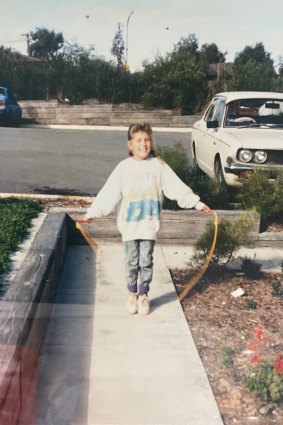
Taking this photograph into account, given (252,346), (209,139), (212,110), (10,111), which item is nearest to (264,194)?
(209,139)

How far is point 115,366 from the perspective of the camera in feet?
12.3

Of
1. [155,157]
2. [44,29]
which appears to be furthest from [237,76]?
[155,157]

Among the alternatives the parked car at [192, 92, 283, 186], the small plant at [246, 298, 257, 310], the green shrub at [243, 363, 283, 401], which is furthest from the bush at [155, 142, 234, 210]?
the green shrub at [243, 363, 283, 401]

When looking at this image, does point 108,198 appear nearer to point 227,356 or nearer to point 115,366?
point 115,366

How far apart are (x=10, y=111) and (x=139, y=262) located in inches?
426

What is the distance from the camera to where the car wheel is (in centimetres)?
801

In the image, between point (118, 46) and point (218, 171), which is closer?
point (118, 46)

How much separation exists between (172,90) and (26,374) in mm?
10883

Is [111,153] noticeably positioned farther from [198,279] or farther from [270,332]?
[270,332]

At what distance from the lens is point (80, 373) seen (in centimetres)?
364

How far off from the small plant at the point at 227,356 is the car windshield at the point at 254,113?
507 centimetres

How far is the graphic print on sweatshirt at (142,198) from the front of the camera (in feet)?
14.2

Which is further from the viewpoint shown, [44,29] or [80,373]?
[44,29]

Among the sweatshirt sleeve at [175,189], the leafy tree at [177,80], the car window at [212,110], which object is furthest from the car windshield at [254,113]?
the sweatshirt sleeve at [175,189]
